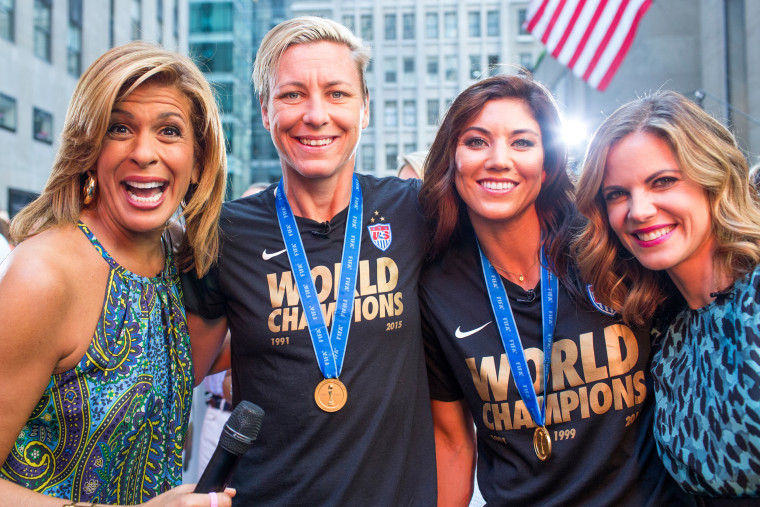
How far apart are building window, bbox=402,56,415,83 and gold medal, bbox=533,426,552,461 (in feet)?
186

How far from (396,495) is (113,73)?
78.6 inches

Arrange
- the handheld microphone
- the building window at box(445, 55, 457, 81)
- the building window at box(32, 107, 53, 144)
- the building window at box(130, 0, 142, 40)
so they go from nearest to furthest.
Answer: the handheld microphone → the building window at box(32, 107, 53, 144) → the building window at box(130, 0, 142, 40) → the building window at box(445, 55, 457, 81)

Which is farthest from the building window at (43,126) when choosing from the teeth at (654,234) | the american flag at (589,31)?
the teeth at (654,234)

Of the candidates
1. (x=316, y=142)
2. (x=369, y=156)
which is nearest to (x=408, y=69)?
(x=369, y=156)

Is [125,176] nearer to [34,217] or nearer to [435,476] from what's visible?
[34,217]

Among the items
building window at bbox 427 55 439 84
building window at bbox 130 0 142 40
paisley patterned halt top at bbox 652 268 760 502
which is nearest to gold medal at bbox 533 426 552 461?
paisley patterned halt top at bbox 652 268 760 502

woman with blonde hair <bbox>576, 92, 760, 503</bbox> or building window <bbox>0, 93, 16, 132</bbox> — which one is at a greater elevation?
building window <bbox>0, 93, 16, 132</bbox>

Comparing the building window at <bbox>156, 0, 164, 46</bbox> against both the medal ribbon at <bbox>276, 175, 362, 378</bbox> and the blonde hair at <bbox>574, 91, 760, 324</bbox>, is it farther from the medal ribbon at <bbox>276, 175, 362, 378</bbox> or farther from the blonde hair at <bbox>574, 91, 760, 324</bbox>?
the blonde hair at <bbox>574, 91, 760, 324</bbox>

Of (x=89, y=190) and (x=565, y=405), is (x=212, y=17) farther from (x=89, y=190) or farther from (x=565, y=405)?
(x=565, y=405)

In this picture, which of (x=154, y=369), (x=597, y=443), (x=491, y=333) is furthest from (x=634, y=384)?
(x=154, y=369)

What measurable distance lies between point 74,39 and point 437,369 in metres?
26.6

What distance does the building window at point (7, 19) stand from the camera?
19.9m

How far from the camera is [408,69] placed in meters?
57.1

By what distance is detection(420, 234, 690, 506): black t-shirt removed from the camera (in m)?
2.47
